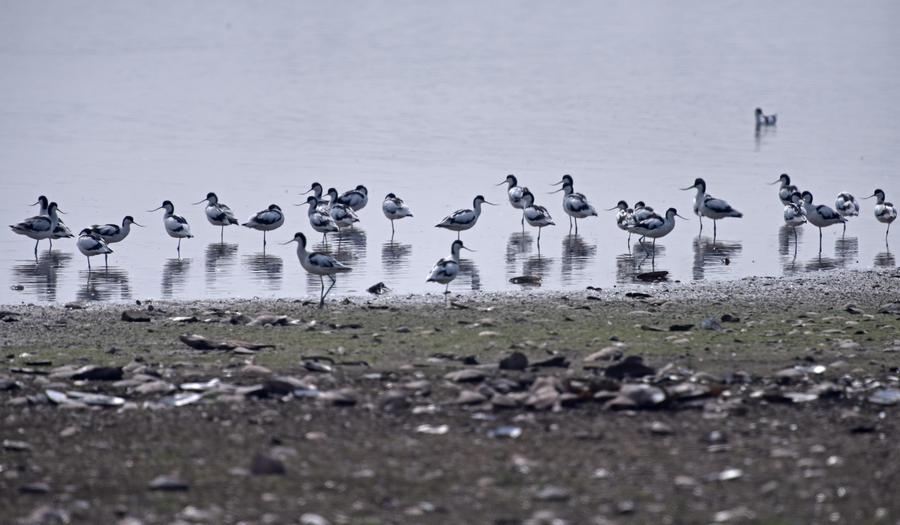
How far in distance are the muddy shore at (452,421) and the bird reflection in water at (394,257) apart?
6003 mm

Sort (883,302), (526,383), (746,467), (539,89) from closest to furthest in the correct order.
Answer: (746,467)
(526,383)
(883,302)
(539,89)

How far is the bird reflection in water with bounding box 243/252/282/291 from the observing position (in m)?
19.7

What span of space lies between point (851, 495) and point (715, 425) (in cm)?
162

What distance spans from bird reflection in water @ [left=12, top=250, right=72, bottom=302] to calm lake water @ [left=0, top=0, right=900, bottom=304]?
81 mm

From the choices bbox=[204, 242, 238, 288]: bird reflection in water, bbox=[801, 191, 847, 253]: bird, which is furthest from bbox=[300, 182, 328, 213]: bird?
bbox=[801, 191, 847, 253]: bird

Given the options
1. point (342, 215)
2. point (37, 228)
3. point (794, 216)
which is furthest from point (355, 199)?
point (794, 216)

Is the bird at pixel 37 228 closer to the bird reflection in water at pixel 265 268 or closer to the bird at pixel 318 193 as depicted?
the bird reflection in water at pixel 265 268

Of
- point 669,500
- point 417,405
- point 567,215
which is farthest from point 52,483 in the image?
point 567,215

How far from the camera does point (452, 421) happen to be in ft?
32.0

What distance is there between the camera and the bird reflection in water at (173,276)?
18891 millimetres

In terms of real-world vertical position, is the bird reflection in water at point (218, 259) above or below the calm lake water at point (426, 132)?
below

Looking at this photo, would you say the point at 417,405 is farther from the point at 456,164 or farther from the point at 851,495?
the point at 456,164

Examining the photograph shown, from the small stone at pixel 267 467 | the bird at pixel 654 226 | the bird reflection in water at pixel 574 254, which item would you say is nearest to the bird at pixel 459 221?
the bird reflection in water at pixel 574 254

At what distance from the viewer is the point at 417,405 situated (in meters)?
10.2
